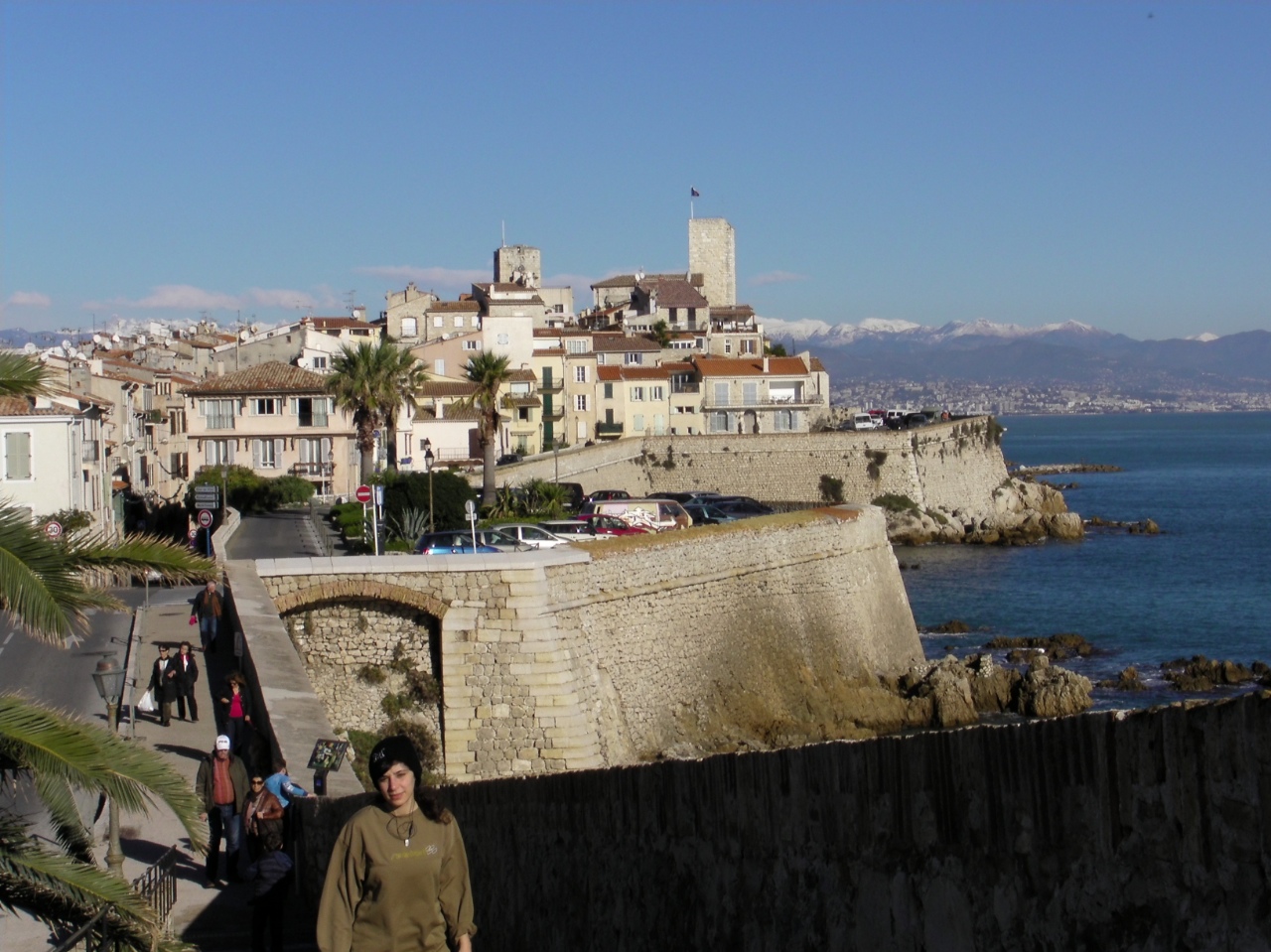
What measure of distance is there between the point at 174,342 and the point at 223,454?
36.9 meters

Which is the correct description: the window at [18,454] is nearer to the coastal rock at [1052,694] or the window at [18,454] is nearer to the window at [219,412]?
the window at [219,412]

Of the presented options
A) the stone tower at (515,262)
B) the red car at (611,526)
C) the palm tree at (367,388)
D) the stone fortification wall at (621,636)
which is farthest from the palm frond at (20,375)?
Answer: the stone tower at (515,262)

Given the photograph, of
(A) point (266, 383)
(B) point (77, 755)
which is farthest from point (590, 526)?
(B) point (77, 755)

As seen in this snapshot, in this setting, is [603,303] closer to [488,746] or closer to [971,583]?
[971,583]

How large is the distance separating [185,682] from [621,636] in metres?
9.75

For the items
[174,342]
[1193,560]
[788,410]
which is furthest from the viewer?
[174,342]

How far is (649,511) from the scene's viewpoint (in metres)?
41.8

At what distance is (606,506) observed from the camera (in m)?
42.3

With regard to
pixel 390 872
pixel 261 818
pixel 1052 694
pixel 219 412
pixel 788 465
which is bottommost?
pixel 1052 694

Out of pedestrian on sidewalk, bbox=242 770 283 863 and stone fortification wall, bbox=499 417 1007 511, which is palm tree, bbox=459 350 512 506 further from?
pedestrian on sidewalk, bbox=242 770 283 863

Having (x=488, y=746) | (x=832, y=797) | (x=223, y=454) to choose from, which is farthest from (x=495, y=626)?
(x=223, y=454)

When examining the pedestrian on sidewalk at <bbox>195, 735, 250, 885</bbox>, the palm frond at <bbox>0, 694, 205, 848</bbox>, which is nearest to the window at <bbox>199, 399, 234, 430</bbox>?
the pedestrian on sidewalk at <bbox>195, 735, 250, 885</bbox>

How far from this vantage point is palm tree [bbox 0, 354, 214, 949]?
906cm

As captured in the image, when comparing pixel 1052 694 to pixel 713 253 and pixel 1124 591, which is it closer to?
pixel 1124 591
